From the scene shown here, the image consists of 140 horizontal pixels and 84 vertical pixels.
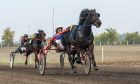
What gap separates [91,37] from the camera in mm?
16422

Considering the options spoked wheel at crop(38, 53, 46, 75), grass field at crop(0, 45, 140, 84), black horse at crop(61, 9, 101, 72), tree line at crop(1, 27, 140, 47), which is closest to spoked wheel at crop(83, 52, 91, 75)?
black horse at crop(61, 9, 101, 72)

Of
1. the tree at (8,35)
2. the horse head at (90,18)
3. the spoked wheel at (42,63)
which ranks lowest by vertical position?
the spoked wheel at (42,63)

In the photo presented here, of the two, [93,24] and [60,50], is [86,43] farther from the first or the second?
[60,50]

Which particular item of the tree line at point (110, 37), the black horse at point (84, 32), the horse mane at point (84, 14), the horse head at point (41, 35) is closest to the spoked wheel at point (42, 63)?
the black horse at point (84, 32)

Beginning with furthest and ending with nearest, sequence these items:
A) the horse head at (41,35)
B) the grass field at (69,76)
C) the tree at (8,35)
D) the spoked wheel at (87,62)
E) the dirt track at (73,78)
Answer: the tree at (8,35) → the horse head at (41,35) → the spoked wheel at (87,62) → the grass field at (69,76) → the dirt track at (73,78)

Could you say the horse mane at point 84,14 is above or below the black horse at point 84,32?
above

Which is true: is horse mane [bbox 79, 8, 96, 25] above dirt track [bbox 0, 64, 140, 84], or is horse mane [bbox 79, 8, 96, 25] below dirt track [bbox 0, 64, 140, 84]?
above

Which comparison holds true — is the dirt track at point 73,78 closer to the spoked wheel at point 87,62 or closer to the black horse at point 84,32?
the spoked wheel at point 87,62

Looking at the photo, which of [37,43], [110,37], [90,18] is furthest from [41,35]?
[110,37]

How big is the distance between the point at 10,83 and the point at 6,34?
85.2 metres

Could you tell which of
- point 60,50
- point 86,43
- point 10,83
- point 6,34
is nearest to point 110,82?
point 10,83

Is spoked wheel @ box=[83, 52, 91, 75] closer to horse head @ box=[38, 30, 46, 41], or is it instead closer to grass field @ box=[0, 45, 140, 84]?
grass field @ box=[0, 45, 140, 84]

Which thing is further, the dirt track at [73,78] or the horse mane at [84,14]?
the horse mane at [84,14]

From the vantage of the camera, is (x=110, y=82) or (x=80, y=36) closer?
(x=110, y=82)
